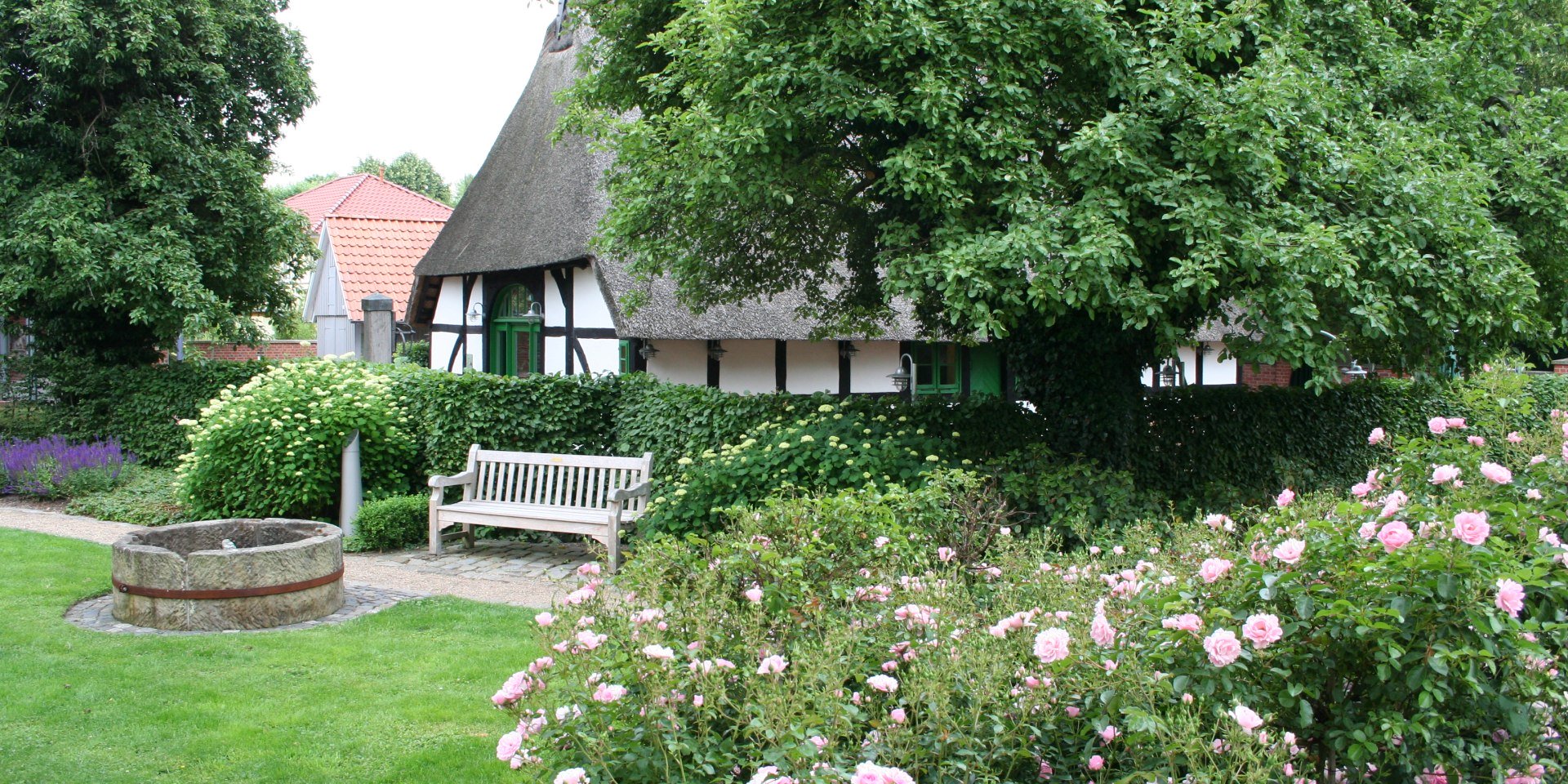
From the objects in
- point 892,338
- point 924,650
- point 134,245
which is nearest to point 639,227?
point 924,650

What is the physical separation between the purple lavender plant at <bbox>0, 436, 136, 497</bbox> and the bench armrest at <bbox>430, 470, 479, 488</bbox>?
5.33 meters

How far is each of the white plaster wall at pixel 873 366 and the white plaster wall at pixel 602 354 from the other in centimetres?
323

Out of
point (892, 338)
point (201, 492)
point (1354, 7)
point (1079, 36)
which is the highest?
point (1354, 7)

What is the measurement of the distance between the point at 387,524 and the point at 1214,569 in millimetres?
7844

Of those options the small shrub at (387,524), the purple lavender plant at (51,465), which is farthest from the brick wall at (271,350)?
the small shrub at (387,524)

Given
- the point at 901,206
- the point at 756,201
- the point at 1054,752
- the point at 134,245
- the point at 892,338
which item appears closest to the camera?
the point at 1054,752

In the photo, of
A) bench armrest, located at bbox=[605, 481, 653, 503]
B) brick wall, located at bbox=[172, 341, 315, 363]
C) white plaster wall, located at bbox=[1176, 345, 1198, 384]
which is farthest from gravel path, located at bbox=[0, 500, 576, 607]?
white plaster wall, located at bbox=[1176, 345, 1198, 384]

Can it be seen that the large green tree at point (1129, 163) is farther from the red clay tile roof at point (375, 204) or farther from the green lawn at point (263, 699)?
the red clay tile roof at point (375, 204)

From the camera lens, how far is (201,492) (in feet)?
32.5

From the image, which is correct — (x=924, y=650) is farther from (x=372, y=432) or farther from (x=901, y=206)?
(x=372, y=432)

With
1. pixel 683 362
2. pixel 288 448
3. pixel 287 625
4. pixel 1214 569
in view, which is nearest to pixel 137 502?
pixel 288 448

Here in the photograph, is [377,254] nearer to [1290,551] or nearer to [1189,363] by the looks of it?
[1189,363]

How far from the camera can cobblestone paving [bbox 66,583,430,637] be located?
20.7 ft

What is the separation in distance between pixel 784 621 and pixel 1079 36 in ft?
15.9
